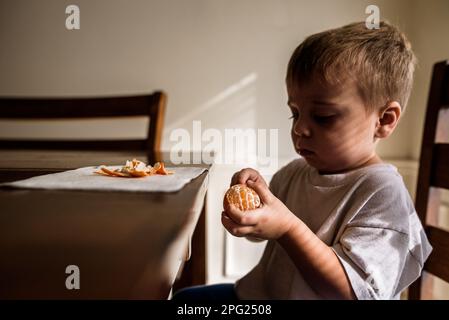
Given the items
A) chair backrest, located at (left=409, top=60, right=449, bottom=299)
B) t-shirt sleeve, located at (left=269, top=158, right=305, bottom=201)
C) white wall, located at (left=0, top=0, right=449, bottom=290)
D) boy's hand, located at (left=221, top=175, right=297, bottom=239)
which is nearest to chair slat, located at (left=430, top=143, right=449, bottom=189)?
chair backrest, located at (left=409, top=60, right=449, bottom=299)

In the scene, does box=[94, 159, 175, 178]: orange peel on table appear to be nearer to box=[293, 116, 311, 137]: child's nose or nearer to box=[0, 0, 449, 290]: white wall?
box=[293, 116, 311, 137]: child's nose

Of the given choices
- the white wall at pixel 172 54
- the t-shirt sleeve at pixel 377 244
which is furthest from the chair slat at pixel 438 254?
the white wall at pixel 172 54

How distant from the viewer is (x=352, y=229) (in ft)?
1.51

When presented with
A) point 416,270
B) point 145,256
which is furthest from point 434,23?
point 145,256

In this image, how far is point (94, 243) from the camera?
159mm

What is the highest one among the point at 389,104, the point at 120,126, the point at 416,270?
the point at 389,104

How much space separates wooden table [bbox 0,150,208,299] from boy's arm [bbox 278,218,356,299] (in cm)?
20

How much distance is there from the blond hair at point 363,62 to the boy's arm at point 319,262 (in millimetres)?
226

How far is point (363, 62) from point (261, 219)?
299 mm

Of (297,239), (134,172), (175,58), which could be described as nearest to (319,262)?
(297,239)

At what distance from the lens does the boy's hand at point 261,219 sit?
0.34 metres

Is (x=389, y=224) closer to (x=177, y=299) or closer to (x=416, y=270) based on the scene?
(x=416, y=270)

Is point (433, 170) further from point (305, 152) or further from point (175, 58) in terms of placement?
point (175, 58)
